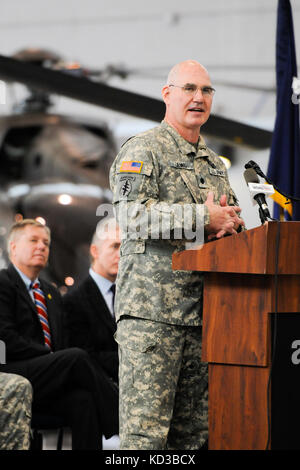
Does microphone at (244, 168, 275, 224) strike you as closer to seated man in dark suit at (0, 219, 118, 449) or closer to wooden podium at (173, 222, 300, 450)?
wooden podium at (173, 222, 300, 450)

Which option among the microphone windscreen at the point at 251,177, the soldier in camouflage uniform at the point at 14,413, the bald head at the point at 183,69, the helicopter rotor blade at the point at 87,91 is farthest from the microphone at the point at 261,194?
the helicopter rotor blade at the point at 87,91

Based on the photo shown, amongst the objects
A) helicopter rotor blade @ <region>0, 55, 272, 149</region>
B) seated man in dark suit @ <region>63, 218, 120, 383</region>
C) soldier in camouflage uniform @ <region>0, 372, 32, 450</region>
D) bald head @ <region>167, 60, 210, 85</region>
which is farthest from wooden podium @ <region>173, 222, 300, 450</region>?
helicopter rotor blade @ <region>0, 55, 272, 149</region>

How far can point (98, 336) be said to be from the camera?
316 cm

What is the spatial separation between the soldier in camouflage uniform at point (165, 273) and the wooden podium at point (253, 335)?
18 cm

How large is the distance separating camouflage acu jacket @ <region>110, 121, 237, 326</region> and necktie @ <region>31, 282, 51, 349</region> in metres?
0.99

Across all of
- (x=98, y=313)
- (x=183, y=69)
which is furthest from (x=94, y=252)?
(x=183, y=69)

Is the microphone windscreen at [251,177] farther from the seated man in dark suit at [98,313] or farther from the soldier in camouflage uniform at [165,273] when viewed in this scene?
the seated man in dark suit at [98,313]

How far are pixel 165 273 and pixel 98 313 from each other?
111 cm

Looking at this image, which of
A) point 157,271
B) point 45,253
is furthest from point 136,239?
point 45,253

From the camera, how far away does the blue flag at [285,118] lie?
134 inches

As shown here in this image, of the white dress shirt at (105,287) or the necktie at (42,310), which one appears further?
the white dress shirt at (105,287)

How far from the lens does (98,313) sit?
10.5 ft

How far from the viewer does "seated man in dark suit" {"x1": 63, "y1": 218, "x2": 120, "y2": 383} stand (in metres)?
3.14
